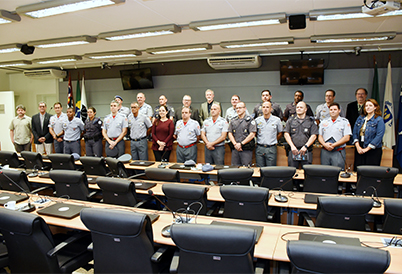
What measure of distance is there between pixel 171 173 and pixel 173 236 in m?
1.90

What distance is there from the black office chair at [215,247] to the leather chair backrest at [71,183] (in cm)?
214

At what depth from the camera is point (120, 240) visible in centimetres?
191

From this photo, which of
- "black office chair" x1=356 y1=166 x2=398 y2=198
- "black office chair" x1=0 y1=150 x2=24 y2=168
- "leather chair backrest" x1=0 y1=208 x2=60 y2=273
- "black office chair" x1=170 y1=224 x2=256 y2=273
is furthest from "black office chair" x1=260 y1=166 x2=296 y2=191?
"black office chair" x1=0 y1=150 x2=24 y2=168

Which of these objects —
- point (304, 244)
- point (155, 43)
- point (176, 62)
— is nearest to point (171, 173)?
point (304, 244)

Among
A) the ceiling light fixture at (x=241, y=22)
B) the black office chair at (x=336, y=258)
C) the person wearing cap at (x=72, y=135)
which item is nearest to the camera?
the black office chair at (x=336, y=258)

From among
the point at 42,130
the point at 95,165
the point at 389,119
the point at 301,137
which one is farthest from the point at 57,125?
the point at 389,119

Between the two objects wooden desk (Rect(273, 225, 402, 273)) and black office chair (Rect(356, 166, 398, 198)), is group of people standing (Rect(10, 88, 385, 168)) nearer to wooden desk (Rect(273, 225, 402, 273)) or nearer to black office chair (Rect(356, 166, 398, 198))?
black office chair (Rect(356, 166, 398, 198))

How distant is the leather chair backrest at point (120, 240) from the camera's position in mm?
1823

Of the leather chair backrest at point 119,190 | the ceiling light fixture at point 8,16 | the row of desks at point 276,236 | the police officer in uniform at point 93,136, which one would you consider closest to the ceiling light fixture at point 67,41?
the ceiling light fixture at point 8,16

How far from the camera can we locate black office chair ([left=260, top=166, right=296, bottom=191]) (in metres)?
3.41

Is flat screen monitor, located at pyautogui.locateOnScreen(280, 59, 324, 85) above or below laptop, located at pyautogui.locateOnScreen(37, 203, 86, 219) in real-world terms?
→ above

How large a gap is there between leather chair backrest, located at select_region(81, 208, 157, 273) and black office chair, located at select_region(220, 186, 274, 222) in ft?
3.23

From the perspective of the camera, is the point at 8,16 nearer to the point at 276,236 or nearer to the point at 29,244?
the point at 29,244

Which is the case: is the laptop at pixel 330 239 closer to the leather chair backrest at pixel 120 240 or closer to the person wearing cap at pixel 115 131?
the leather chair backrest at pixel 120 240
